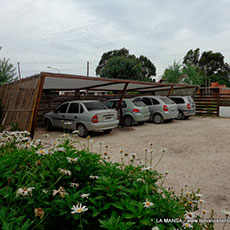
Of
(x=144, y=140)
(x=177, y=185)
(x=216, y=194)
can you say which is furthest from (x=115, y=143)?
(x=216, y=194)

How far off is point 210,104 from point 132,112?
9006mm

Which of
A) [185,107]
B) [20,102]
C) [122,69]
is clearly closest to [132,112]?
[185,107]

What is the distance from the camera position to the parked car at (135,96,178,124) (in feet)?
40.4

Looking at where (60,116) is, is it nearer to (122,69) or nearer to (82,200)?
(82,200)

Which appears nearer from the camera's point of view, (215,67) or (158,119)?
(158,119)

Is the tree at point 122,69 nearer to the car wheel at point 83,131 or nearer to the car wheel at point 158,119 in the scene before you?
the car wheel at point 158,119

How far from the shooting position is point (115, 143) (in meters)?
7.70

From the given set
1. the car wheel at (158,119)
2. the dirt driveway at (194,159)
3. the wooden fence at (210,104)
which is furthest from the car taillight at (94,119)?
the wooden fence at (210,104)

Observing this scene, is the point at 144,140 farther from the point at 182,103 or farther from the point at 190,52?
the point at 190,52

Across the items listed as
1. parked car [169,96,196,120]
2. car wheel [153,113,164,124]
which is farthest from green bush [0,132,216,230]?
parked car [169,96,196,120]

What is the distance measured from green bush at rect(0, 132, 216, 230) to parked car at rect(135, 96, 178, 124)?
33.7 ft

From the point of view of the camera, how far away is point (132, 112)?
11.4m

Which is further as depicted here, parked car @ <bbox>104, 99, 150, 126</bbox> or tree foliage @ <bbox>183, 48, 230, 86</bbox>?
tree foliage @ <bbox>183, 48, 230, 86</bbox>

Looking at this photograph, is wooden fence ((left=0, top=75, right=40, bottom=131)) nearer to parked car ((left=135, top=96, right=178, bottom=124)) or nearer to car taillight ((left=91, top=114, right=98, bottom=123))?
car taillight ((left=91, top=114, right=98, bottom=123))
